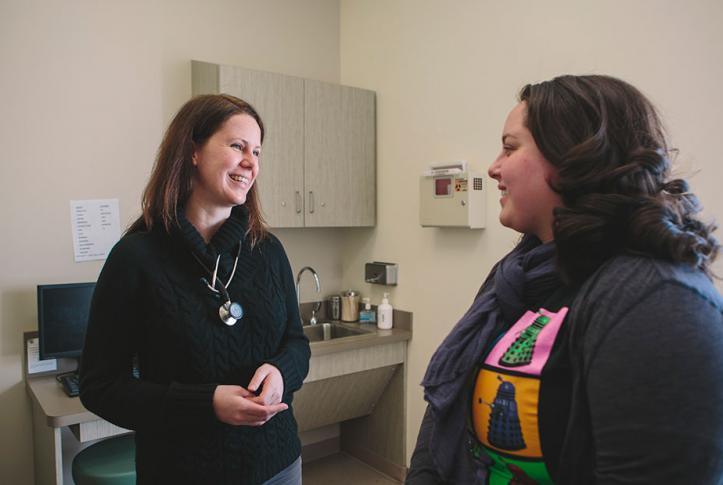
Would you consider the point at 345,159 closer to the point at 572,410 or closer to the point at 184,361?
the point at 184,361

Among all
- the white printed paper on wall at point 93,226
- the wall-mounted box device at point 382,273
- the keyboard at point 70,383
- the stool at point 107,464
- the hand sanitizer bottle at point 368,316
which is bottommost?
the stool at point 107,464

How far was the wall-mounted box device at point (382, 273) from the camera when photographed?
317 cm

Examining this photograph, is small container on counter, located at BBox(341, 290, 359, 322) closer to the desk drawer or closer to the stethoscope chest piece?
the desk drawer

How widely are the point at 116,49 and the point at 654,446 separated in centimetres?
272

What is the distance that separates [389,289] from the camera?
127 inches

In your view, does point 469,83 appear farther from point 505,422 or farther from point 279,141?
point 505,422

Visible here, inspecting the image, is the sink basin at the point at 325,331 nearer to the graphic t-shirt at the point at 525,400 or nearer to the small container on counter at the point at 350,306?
the small container on counter at the point at 350,306

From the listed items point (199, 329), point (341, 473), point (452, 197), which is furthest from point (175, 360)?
point (341, 473)

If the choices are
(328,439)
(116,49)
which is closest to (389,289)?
(328,439)

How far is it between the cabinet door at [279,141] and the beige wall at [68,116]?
33cm

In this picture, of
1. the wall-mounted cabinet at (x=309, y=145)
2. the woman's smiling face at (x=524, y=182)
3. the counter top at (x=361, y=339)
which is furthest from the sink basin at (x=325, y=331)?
the woman's smiling face at (x=524, y=182)

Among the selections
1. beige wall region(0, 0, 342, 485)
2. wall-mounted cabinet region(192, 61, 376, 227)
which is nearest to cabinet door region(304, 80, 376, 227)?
wall-mounted cabinet region(192, 61, 376, 227)

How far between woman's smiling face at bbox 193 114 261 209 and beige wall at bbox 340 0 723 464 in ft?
4.74

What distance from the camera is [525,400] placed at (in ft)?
2.98
